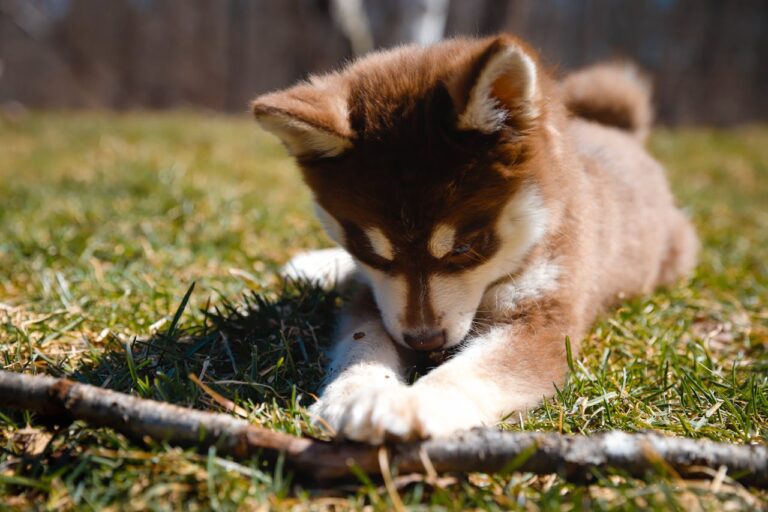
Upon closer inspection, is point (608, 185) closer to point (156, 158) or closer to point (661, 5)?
point (156, 158)

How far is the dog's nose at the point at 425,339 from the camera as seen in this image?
276 cm

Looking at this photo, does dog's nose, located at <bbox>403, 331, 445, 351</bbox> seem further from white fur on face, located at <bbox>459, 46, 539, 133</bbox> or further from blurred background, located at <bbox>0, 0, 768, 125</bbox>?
blurred background, located at <bbox>0, 0, 768, 125</bbox>

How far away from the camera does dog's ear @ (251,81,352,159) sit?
256cm

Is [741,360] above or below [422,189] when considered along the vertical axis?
below

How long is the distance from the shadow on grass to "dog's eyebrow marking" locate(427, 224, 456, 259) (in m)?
0.68

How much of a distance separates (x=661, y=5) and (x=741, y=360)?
1147 cm

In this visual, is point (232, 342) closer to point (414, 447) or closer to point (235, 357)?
point (235, 357)

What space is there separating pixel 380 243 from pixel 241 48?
1170 centimetres

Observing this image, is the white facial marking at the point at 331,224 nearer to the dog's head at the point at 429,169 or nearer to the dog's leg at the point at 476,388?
the dog's head at the point at 429,169

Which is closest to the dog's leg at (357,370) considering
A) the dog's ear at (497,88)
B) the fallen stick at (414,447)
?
the fallen stick at (414,447)

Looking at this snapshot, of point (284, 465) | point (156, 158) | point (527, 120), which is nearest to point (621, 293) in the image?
point (527, 120)

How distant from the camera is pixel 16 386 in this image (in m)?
2.12

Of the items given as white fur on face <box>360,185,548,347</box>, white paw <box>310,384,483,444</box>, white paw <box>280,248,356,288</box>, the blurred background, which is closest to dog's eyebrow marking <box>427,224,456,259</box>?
white fur on face <box>360,185,548,347</box>

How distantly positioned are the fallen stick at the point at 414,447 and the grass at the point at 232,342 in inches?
2.0
